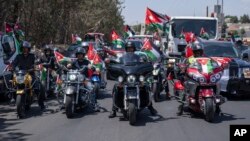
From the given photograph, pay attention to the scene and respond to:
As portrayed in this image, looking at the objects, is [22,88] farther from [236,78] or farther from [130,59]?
[236,78]

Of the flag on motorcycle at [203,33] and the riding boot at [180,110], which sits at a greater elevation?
the flag on motorcycle at [203,33]

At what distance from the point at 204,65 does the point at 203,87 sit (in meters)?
0.57

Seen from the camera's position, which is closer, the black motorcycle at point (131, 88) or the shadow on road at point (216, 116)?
the black motorcycle at point (131, 88)

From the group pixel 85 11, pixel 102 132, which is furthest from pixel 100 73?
pixel 85 11

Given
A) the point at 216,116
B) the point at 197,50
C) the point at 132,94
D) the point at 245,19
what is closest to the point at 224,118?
the point at 216,116

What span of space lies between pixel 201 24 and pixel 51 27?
405 inches

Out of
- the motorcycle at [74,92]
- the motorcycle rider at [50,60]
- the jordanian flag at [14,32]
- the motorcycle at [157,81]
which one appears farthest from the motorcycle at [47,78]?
the motorcycle at [157,81]

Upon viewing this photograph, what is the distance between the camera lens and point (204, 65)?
1087cm

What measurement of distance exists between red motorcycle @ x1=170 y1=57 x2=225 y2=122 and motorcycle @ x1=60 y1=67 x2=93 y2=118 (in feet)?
7.65

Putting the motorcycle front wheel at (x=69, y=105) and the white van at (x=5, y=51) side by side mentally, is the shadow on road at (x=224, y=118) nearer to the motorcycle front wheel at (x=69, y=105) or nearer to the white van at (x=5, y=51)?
the motorcycle front wheel at (x=69, y=105)

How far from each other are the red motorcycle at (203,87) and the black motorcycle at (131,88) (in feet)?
3.17

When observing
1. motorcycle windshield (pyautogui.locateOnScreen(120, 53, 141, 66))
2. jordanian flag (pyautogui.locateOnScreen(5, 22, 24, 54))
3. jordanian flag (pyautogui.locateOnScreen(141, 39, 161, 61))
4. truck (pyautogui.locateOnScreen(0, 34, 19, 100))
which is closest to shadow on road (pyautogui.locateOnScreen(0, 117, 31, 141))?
motorcycle windshield (pyautogui.locateOnScreen(120, 53, 141, 66))

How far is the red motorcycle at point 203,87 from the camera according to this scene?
10.3 metres

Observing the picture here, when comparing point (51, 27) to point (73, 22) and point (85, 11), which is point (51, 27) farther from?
point (85, 11)
